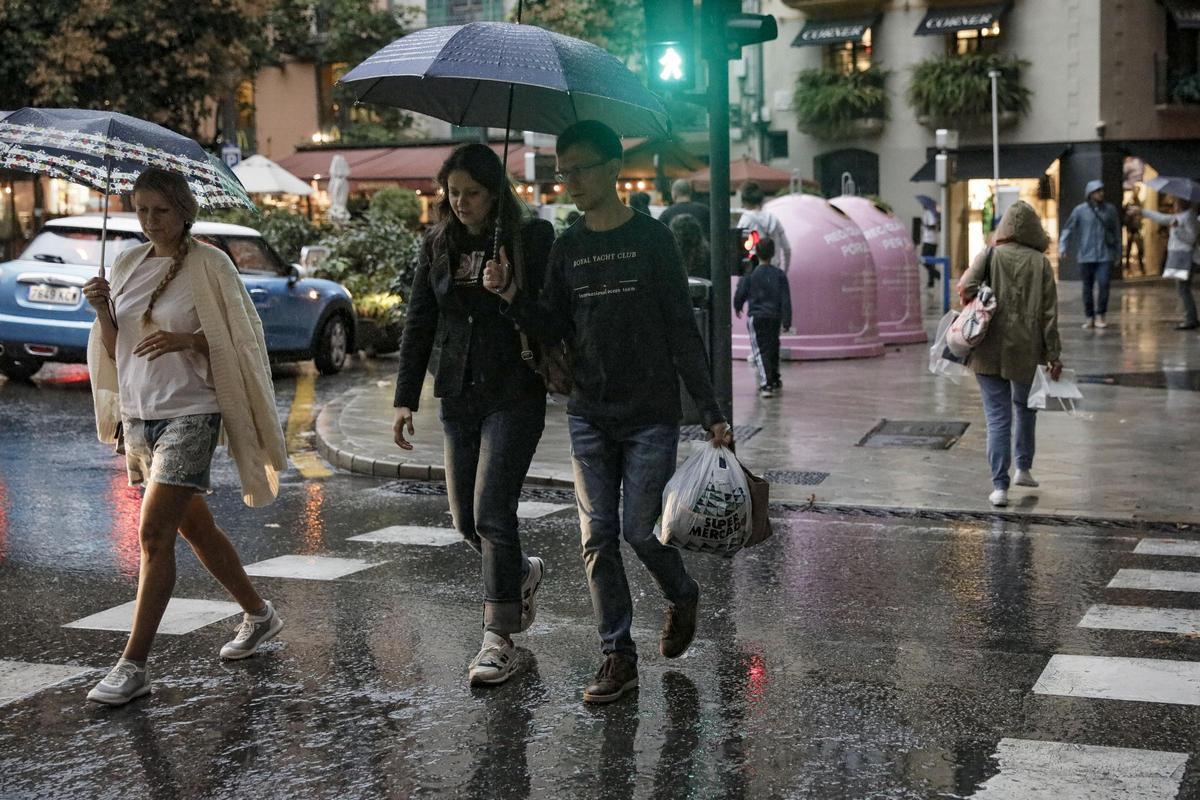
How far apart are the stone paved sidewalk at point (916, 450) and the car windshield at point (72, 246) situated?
8.57ft

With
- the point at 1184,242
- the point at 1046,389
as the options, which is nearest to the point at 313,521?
the point at 1046,389

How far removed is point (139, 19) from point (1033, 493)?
24284 millimetres

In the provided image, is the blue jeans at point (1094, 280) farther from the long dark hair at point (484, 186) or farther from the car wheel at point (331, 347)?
the long dark hair at point (484, 186)

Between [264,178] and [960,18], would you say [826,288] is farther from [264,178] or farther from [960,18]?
[960,18]

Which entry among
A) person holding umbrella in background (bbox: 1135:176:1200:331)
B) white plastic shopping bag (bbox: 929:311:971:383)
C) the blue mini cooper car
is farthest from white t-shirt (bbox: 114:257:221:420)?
person holding umbrella in background (bbox: 1135:176:1200:331)

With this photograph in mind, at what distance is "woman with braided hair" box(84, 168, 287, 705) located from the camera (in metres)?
5.62

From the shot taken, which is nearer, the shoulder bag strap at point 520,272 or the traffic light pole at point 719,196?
the shoulder bag strap at point 520,272

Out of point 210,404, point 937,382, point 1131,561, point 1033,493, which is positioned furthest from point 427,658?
point 937,382

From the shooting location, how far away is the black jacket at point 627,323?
5398 millimetres

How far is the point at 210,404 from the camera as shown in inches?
226

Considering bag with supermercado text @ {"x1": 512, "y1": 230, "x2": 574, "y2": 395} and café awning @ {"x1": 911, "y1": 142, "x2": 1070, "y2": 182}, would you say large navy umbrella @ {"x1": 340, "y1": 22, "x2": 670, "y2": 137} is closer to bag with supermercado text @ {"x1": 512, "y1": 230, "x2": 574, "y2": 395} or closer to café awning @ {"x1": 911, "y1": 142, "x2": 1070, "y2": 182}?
bag with supermercado text @ {"x1": 512, "y1": 230, "x2": 574, "y2": 395}

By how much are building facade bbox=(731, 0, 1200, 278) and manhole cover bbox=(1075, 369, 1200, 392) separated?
63.2 ft

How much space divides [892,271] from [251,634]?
14.4 meters

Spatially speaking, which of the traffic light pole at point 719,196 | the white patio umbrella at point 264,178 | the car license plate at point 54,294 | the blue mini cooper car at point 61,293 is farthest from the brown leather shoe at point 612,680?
the white patio umbrella at point 264,178
